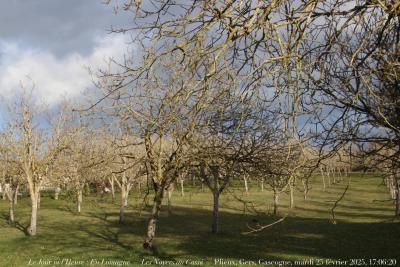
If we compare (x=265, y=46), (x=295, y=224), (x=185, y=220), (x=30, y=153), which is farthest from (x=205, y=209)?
(x=265, y=46)

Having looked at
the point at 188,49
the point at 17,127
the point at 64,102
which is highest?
the point at 64,102

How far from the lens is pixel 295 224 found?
28625 millimetres

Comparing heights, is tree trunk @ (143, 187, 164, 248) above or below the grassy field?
above

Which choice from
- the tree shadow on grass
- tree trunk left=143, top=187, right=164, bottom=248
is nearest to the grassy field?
the tree shadow on grass

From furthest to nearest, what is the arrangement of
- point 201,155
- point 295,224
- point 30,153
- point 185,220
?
point 185,220, point 295,224, point 30,153, point 201,155

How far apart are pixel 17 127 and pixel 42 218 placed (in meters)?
11.7

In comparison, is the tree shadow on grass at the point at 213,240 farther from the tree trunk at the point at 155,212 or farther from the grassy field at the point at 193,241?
the tree trunk at the point at 155,212

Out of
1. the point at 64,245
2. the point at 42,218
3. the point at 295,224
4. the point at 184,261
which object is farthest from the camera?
the point at 42,218

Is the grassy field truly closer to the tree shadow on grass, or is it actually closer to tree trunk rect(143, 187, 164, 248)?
the tree shadow on grass

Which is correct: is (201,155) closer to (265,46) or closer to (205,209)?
(265,46)

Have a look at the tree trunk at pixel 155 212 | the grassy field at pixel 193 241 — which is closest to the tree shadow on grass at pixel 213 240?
the grassy field at pixel 193 241

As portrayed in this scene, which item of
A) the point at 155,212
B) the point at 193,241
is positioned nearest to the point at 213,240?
the point at 193,241

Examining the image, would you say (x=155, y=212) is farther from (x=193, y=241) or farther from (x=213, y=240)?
(x=213, y=240)

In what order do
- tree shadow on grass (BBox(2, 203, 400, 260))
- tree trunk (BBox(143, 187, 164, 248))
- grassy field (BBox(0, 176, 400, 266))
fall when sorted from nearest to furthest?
grassy field (BBox(0, 176, 400, 266)) < tree trunk (BBox(143, 187, 164, 248)) < tree shadow on grass (BBox(2, 203, 400, 260))
